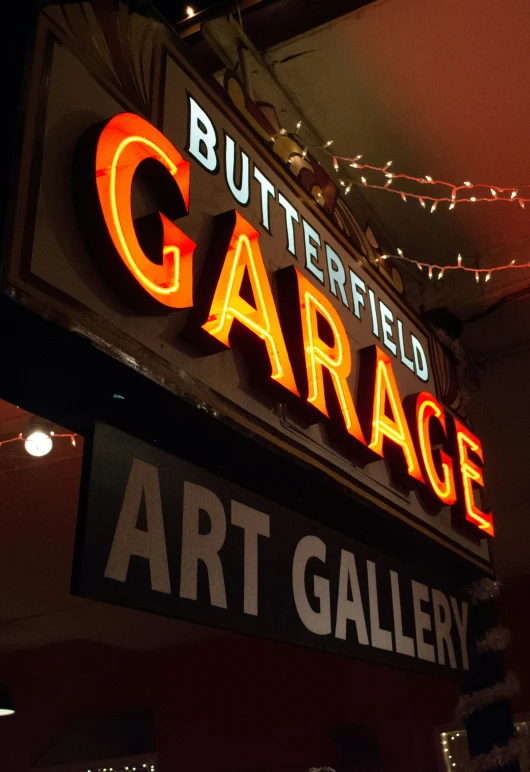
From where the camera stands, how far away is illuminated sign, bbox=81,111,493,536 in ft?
4.99

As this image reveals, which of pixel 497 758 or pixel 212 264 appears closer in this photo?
pixel 212 264

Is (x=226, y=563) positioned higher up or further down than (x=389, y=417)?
further down

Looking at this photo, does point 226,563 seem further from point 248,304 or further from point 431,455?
point 431,455

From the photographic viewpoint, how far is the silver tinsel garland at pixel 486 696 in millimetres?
3098

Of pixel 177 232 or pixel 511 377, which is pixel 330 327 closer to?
pixel 177 232

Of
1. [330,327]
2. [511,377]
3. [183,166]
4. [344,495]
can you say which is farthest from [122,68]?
[511,377]

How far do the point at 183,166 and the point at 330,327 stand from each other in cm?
76

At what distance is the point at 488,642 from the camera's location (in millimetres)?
3029

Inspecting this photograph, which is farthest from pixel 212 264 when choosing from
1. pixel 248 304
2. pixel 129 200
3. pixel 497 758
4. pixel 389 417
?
pixel 497 758

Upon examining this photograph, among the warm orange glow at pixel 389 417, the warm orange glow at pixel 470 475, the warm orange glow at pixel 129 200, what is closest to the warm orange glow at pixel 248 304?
the warm orange glow at pixel 129 200

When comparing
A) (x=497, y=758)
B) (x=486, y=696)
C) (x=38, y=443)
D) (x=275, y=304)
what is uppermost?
(x=38, y=443)

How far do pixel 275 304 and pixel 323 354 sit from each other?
0.72 ft

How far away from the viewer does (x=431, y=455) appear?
9.46ft

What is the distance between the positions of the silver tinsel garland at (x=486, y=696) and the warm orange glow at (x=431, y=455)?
0.83 m
